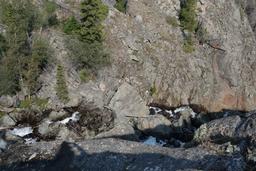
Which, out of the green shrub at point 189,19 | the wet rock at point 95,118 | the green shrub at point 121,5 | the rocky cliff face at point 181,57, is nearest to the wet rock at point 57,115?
the wet rock at point 95,118

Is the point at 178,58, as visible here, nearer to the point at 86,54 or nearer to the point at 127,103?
the point at 127,103

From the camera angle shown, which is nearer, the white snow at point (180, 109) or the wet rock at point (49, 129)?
the wet rock at point (49, 129)

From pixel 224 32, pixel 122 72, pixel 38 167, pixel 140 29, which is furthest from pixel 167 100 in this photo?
pixel 38 167

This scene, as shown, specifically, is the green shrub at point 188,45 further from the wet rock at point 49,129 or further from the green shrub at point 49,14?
the wet rock at point 49,129

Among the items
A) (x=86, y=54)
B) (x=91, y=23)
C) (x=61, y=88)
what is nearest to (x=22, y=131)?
(x=61, y=88)

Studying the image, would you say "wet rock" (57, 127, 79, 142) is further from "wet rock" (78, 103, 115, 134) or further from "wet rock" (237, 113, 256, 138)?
"wet rock" (237, 113, 256, 138)

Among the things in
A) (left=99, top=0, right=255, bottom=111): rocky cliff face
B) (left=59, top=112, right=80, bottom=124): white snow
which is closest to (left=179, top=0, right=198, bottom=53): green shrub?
(left=99, top=0, right=255, bottom=111): rocky cliff face

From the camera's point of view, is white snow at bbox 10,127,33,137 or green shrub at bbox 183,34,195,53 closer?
white snow at bbox 10,127,33,137
